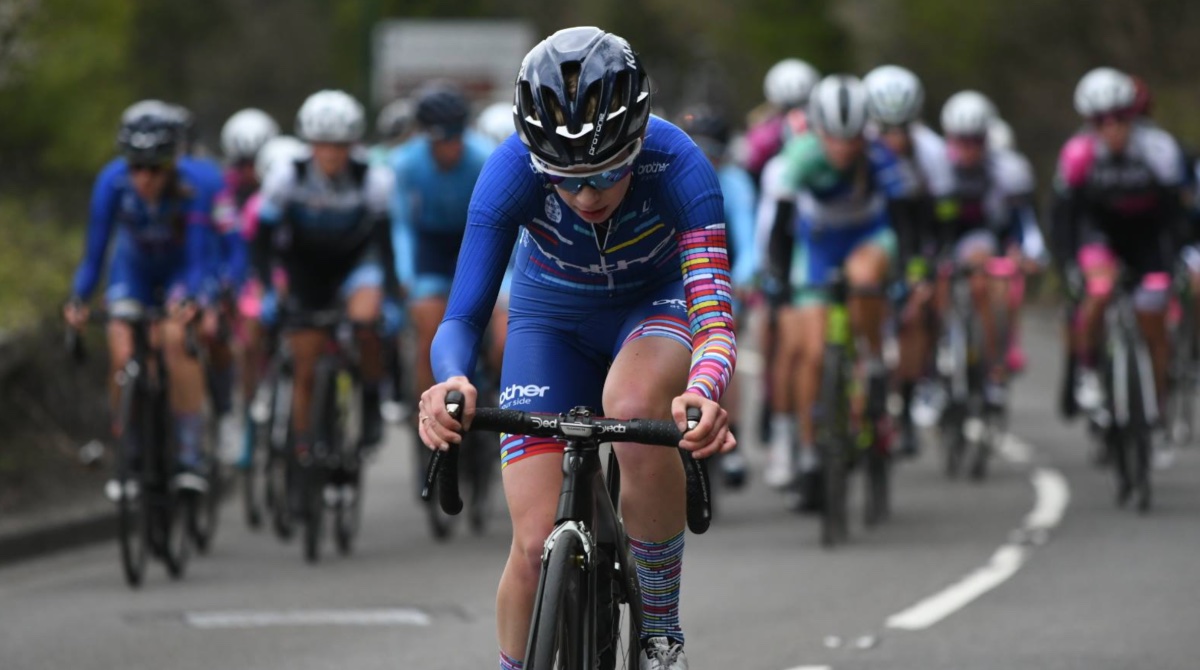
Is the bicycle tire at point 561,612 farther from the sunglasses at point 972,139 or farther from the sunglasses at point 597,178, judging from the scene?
the sunglasses at point 972,139

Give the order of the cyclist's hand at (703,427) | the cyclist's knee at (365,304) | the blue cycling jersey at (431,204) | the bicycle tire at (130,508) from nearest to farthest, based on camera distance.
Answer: the cyclist's hand at (703,427) → the bicycle tire at (130,508) → the cyclist's knee at (365,304) → the blue cycling jersey at (431,204)

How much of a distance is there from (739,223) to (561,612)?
28.4 ft

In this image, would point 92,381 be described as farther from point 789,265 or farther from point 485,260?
point 485,260

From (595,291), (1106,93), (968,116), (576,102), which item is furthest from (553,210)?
(968,116)

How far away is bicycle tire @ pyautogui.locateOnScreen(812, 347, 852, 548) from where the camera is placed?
11.6 meters

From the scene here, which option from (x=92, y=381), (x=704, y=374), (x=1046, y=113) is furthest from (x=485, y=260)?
(x=1046, y=113)

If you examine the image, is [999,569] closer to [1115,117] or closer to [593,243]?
[1115,117]

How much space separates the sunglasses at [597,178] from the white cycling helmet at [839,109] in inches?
246

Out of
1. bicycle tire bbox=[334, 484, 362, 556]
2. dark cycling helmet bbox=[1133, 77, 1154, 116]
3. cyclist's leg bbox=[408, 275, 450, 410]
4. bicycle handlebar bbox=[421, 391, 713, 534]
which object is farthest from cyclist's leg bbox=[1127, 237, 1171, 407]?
bicycle handlebar bbox=[421, 391, 713, 534]

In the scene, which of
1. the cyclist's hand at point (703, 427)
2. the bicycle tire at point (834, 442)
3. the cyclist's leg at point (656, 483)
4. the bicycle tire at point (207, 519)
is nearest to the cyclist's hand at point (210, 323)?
the bicycle tire at point (207, 519)

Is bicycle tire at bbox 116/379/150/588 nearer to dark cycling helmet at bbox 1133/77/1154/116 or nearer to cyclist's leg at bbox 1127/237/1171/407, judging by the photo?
cyclist's leg at bbox 1127/237/1171/407

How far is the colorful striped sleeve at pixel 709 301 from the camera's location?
575cm

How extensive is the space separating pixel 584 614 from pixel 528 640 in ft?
0.55

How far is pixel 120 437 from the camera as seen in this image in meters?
11.0
